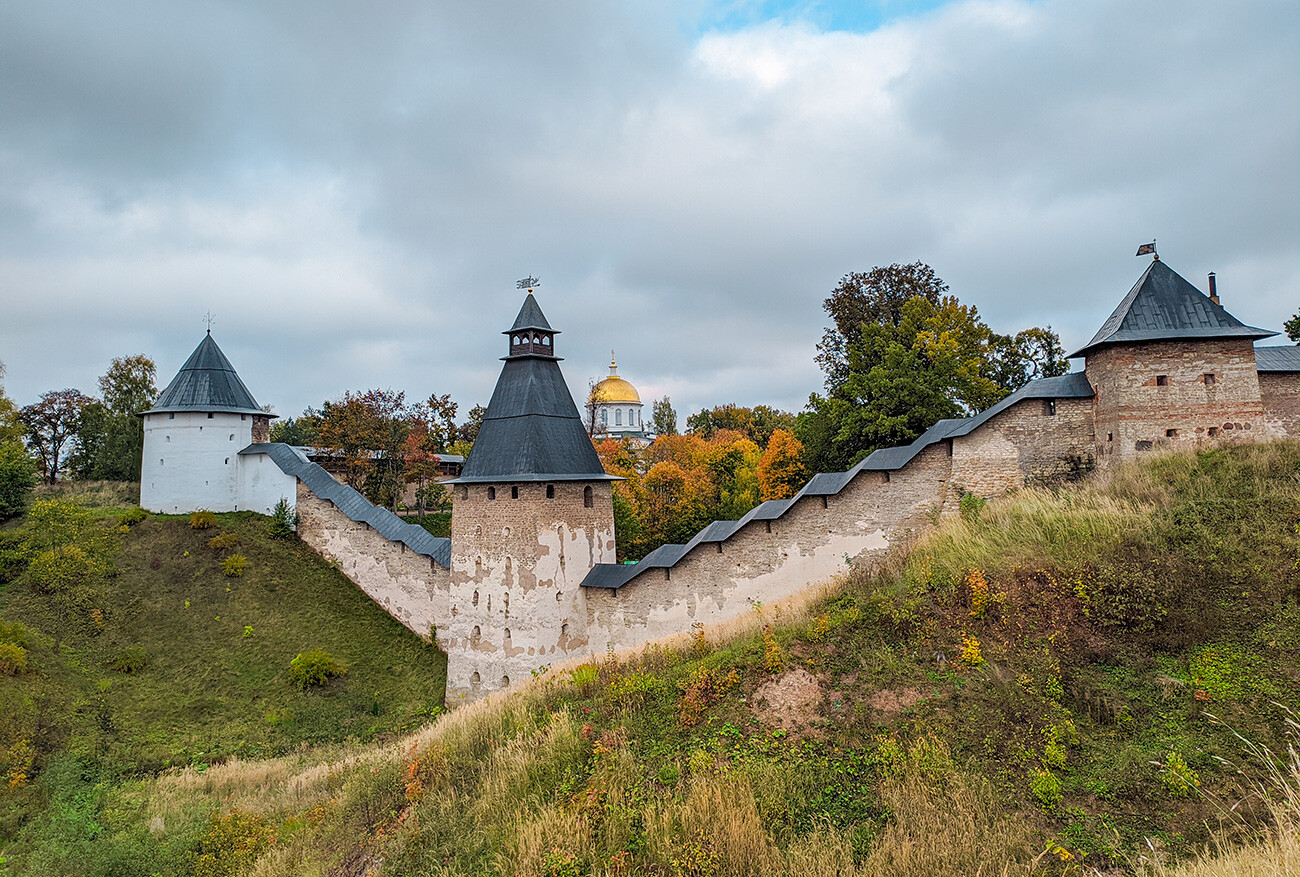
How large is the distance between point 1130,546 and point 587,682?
23.4ft

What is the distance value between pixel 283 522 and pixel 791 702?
2025 centimetres

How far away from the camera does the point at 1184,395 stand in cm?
1204

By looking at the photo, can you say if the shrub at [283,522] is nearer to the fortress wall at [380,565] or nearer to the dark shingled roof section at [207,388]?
the fortress wall at [380,565]

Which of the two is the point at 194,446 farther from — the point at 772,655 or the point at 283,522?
the point at 772,655

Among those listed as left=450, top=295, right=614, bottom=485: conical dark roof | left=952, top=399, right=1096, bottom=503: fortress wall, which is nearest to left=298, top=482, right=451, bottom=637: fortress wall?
left=450, top=295, right=614, bottom=485: conical dark roof

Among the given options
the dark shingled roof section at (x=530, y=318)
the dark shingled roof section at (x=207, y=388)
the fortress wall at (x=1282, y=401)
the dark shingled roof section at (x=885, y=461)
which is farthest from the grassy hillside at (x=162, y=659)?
the fortress wall at (x=1282, y=401)

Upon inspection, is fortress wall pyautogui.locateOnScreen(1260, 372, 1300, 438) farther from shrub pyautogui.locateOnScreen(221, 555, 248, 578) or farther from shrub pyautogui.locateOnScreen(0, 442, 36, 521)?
shrub pyautogui.locateOnScreen(0, 442, 36, 521)

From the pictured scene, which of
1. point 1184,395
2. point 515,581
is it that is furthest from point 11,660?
point 1184,395

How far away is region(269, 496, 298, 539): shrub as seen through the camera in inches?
853

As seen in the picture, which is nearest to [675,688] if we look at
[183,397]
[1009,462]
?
[1009,462]

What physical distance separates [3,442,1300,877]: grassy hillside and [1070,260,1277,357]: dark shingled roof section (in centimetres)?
299

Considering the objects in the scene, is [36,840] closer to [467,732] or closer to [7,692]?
[7,692]

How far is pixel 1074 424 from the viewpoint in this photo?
1284 centimetres

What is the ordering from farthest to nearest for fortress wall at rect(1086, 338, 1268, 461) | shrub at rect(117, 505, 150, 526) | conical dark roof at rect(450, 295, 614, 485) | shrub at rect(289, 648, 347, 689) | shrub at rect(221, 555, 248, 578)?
shrub at rect(117, 505, 150, 526) < shrub at rect(221, 555, 248, 578) < shrub at rect(289, 648, 347, 689) < conical dark roof at rect(450, 295, 614, 485) < fortress wall at rect(1086, 338, 1268, 461)
